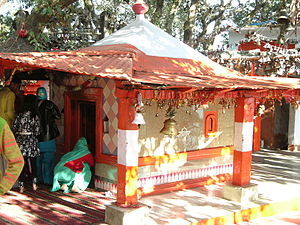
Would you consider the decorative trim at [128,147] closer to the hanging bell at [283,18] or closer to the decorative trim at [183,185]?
the decorative trim at [183,185]

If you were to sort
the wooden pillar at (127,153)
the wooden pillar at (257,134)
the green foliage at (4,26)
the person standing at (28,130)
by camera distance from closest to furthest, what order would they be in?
the wooden pillar at (127,153) → the person standing at (28,130) → the green foliage at (4,26) → the wooden pillar at (257,134)

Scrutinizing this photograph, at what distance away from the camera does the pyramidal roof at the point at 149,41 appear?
7958 millimetres

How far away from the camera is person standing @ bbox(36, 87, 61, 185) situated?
830 cm

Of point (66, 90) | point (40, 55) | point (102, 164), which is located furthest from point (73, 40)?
point (40, 55)

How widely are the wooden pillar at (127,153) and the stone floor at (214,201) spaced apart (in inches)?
27.3

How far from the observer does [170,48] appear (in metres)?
8.36

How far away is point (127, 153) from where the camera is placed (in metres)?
6.19

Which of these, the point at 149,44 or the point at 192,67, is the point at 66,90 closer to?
the point at 149,44

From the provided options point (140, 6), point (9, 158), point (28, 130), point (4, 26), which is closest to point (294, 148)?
point (140, 6)

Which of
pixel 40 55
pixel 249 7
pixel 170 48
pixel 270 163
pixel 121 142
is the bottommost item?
pixel 270 163

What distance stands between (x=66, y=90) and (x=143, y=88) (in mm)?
3524

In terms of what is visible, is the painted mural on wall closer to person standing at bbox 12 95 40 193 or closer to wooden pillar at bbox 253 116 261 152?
person standing at bbox 12 95 40 193

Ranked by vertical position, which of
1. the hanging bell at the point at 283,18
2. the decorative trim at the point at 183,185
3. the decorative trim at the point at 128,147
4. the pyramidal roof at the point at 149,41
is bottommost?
the decorative trim at the point at 183,185

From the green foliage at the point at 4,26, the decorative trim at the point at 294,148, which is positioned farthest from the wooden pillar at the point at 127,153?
the decorative trim at the point at 294,148
